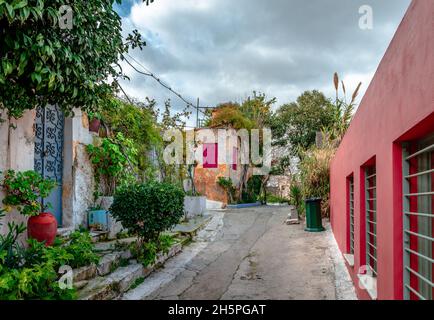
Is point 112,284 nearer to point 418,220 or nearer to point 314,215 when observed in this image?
point 418,220

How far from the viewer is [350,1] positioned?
162 inches

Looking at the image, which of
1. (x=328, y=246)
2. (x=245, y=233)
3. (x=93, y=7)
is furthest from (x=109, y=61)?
(x=245, y=233)

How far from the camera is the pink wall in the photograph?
77.1 inches

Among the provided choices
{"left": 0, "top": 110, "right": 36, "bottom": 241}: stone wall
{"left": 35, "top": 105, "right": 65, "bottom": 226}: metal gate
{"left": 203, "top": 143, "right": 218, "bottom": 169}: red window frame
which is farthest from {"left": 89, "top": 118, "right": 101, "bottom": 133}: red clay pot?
{"left": 203, "top": 143, "right": 218, "bottom": 169}: red window frame

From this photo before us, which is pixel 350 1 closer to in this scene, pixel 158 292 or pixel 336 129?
pixel 158 292

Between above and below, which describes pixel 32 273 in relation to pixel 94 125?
below

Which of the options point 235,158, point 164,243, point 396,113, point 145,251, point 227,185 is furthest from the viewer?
point 235,158

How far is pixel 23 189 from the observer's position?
488 cm

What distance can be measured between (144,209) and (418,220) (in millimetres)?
4363

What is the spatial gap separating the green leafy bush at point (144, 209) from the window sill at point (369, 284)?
10.7 ft

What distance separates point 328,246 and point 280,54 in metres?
4.23

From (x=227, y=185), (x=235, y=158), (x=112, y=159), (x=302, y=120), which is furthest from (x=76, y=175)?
(x=302, y=120)

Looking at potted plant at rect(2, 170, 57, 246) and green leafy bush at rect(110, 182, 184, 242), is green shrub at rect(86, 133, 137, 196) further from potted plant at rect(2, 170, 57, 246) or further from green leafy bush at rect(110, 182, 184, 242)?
potted plant at rect(2, 170, 57, 246)

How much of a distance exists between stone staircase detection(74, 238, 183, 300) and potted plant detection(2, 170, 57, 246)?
775 mm
